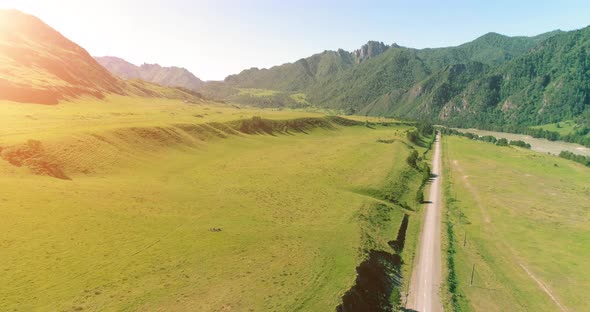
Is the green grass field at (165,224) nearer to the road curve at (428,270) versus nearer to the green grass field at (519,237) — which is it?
the road curve at (428,270)

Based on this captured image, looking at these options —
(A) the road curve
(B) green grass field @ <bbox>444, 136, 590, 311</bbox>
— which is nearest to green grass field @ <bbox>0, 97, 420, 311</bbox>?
(A) the road curve

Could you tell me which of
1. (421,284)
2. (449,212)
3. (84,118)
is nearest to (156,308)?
(421,284)

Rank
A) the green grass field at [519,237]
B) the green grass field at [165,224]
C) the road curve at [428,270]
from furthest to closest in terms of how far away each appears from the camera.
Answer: the green grass field at [519,237]
the road curve at [428,270]
the green grass field at [165,224]

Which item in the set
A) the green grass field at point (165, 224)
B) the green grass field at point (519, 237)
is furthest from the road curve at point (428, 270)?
the green grass field at point (519, 237)

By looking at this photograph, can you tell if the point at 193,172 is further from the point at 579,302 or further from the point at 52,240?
the point at 579,302

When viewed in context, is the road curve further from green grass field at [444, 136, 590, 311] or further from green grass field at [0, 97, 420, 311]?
green grass field at [444, 136, 590, 311]

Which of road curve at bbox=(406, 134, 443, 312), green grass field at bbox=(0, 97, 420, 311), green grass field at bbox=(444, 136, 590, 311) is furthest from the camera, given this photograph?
green grass field at bbox=(444, 136, 590, 311)
